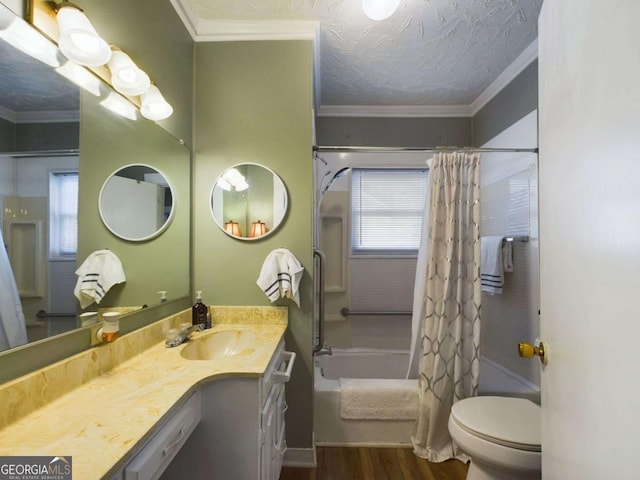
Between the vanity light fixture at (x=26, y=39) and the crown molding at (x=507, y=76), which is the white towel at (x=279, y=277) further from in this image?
the crown molding at (x=507, y=76)

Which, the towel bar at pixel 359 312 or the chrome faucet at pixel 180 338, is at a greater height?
the chrome faucet at pixel 180 338

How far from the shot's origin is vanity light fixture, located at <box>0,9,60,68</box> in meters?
0.79

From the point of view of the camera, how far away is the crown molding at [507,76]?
2.04m

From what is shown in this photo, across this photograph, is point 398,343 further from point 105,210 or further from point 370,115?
point 105,210

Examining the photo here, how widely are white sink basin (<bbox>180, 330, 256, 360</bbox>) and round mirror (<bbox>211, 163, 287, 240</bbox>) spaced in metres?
0.57

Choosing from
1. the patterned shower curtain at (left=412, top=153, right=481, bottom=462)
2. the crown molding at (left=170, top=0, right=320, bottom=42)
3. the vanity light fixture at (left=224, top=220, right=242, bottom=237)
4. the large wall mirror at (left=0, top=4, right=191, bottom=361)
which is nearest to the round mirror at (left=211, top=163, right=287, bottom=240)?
the vanity light fixture at (left=224, top=220, right=242, bottom=237)

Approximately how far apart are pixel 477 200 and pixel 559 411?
1.36 meters

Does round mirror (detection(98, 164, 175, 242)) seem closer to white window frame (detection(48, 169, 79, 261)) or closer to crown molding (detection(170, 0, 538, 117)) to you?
white window frame (detection(48, 169, 79, 261))

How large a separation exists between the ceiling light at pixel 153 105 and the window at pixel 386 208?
190cm

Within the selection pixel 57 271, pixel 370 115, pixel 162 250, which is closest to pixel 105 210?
pixel 57 271

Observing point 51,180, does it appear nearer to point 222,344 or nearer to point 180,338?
point 180,338

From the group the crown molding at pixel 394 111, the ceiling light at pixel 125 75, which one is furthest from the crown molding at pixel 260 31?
the ceiling light at pixel 125 75

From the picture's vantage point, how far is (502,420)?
1406 millimetres

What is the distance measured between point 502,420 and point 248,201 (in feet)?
5.83
